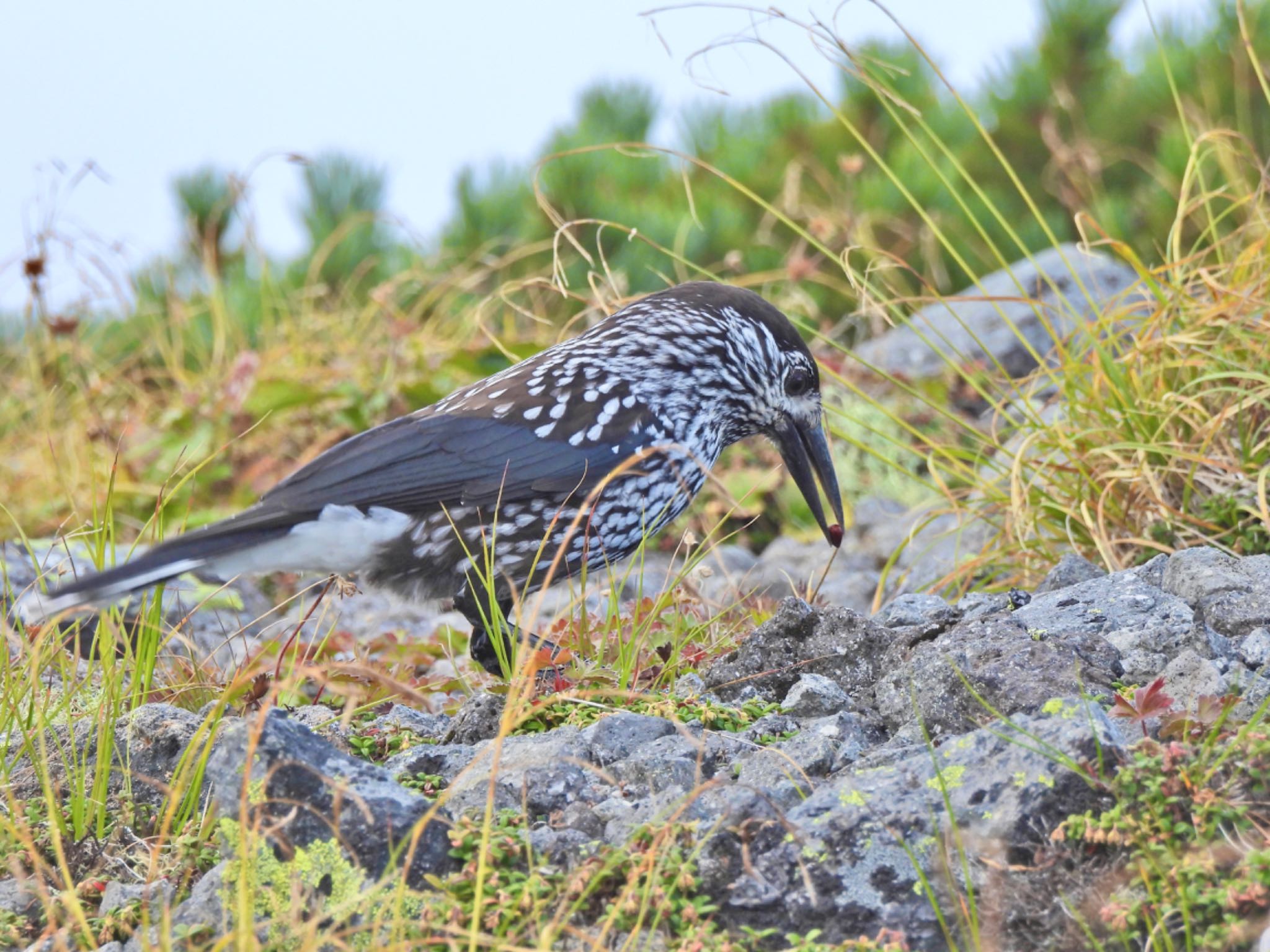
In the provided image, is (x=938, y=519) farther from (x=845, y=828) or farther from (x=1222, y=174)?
(x=1222, y=174)

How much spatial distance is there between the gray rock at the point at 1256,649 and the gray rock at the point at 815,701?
94 cm

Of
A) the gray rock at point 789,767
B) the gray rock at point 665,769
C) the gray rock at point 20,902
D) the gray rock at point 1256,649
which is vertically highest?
the gray rock at point 20,902

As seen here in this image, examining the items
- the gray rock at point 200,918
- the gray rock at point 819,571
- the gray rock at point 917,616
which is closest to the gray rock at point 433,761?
the gray rock at point 200,918

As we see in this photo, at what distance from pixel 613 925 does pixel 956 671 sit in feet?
3.20

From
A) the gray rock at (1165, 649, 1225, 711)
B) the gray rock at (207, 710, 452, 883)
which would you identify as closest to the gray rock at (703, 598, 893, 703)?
the gray rock at (1165, 649, 1225, 711)

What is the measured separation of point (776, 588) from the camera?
5.95 meters

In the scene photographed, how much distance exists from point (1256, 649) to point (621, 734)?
5.01 feet

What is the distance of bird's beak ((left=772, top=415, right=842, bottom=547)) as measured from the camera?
15.8 ft

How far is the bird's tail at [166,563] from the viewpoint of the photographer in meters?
3.28

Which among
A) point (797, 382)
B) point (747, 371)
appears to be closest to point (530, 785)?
point (747, 371)

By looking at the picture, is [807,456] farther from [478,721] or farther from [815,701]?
[478,721]

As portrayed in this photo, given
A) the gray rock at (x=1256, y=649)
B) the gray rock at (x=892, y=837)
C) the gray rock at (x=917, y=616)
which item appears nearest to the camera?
the gray rock at (x=892, y=837)

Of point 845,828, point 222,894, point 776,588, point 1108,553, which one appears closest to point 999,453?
point 776,588

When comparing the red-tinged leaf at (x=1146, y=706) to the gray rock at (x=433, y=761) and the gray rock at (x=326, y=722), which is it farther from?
the gray rock at (x=326, y=722)
